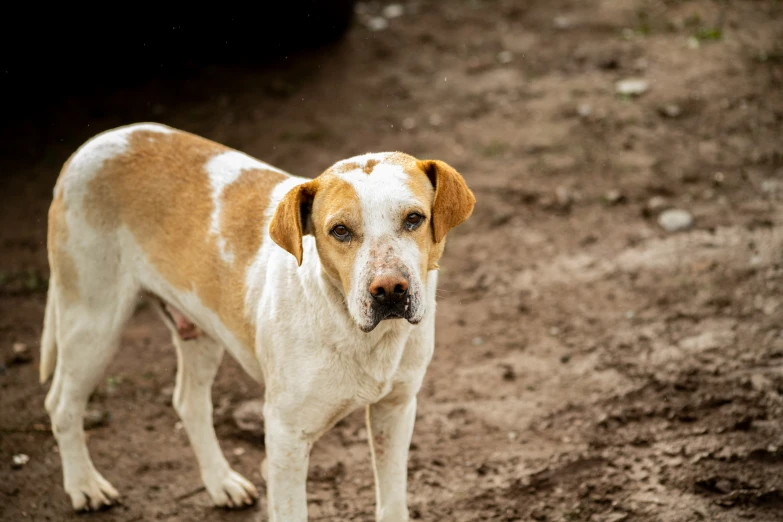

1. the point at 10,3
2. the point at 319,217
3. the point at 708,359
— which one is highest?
the point at 319,217

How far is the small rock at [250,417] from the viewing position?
4660 millimetres

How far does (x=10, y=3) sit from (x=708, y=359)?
7717mm

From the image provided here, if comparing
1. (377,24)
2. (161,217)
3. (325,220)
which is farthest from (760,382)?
(377,24)

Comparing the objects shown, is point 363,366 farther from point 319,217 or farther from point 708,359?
point 708,359

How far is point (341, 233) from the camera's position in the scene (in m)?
2.91

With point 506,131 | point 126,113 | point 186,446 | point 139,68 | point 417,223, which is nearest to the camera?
point 417,223

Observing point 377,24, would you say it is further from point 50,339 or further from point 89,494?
point 89,494

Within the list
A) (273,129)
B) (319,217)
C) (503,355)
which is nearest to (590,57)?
(273,129)

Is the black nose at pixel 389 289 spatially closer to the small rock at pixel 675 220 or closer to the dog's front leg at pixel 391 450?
the dog's front leg at pixel 391 450

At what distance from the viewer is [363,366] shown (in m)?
3.12

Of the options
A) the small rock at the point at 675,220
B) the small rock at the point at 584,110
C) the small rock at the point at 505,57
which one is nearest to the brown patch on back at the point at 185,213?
the small rock at the point at 675,220

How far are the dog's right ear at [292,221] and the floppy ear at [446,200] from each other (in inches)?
17.9

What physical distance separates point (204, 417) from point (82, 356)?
682 millimetres

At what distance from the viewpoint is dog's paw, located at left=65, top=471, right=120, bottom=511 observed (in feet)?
13.4
